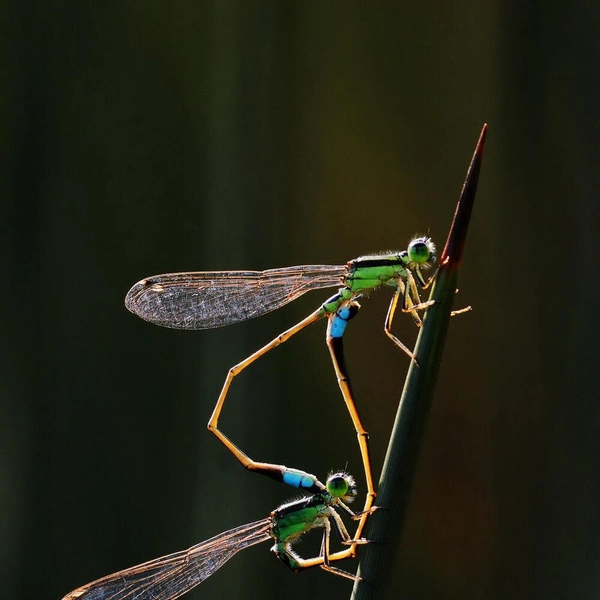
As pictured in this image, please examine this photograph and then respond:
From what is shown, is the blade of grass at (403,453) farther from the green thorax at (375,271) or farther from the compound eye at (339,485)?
the green thorax at (375,271)

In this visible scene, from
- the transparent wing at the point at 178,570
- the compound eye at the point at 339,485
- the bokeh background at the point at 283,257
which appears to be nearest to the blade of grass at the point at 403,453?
the compound eye at the point at 339,485

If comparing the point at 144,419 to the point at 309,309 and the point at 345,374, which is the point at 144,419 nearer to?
the point at 309,309

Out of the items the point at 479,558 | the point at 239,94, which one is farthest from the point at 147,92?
the point at 479,558

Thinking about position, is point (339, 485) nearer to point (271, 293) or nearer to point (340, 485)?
point (340, 485)

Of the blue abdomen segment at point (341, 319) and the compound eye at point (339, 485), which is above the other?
the blue abdomen segment at point (341, 319)

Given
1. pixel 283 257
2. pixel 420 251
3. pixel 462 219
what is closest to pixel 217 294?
pixel 420 251

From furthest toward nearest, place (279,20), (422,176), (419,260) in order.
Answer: (279,20)
(422,176)
(419,260)
